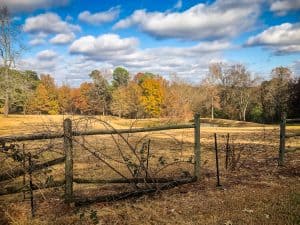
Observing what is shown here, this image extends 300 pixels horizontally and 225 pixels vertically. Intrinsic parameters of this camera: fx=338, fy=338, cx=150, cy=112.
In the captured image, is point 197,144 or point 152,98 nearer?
point 197,144

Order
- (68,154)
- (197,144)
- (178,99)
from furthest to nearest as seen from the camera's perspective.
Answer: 1. (178,99)
2. (197,144)
3. (68,154)

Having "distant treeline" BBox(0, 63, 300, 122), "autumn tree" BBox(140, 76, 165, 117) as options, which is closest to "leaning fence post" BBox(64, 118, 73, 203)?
"distant treeline" BBox(0, 63, 300, 122)

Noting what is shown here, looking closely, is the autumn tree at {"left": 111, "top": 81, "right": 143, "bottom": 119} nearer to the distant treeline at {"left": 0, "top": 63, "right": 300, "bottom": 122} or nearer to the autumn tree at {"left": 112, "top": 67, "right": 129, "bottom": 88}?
the distant treeline at {"left": 0, "top": 63, "right": 300, "bottom": 122}

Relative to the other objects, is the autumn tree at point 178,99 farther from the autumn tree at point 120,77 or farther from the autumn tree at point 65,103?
the autumn tree at point 65,103

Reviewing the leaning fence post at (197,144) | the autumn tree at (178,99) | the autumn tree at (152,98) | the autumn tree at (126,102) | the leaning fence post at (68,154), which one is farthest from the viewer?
the autumn tree at (152,98)

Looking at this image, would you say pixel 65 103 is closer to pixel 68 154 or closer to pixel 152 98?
pixel 68 154

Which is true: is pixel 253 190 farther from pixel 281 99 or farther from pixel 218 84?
pixel 218 84

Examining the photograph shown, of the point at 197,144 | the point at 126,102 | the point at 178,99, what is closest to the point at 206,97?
the point at 178,99

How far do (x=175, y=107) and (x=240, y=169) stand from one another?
59829 mm

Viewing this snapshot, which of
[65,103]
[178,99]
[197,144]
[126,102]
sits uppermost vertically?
[178,99]

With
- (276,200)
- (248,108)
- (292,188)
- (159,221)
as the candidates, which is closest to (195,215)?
(159,221)

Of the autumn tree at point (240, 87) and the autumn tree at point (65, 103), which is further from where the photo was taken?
the autumn tree at point (240, 87)

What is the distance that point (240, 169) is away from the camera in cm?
1066

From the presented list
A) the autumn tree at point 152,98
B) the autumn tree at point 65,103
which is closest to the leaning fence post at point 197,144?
the autumn tree at point 65,103
